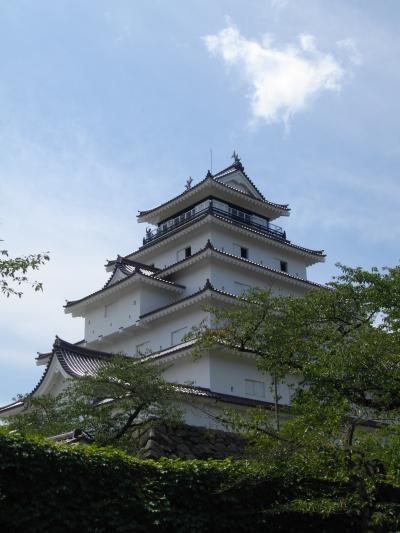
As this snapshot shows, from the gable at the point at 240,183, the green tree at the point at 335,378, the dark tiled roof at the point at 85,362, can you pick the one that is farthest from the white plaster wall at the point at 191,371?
the gable at the point at 240,183

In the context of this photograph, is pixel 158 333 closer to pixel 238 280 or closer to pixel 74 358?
pixel 238 280

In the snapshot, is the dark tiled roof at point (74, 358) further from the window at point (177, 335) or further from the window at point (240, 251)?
the window at point (240, 251)

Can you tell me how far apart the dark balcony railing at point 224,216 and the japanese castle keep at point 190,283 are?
0.22ft


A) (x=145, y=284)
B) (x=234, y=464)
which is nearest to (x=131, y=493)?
(x=234, y=464)

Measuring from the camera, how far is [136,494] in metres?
11.1

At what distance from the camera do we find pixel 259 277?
31562mm

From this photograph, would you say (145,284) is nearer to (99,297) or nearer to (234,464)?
(99,297)

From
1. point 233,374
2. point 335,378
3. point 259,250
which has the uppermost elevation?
point 259,250

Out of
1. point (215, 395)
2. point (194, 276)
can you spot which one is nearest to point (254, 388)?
point (215, 395)

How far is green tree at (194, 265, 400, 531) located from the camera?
1098cm

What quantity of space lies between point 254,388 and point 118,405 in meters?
9.09

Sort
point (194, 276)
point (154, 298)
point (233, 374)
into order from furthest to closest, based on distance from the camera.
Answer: point (154, 298), point (194, 276), point (233, 374)

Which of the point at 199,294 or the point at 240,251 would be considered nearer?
the point at 199,294

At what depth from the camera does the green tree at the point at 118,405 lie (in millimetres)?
17250
